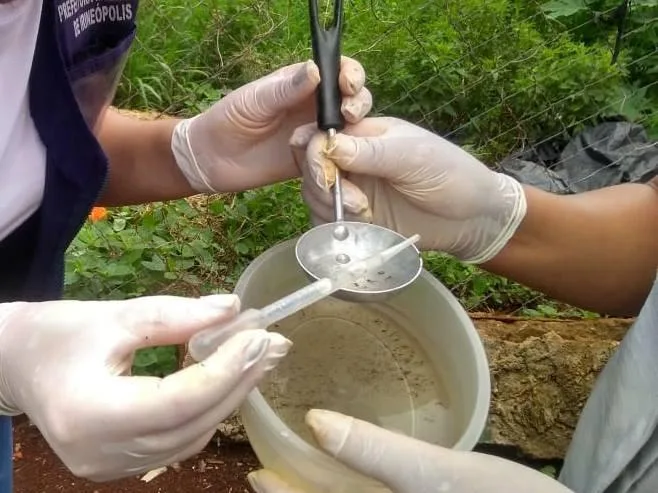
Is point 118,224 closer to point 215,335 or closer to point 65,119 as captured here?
point 65,119

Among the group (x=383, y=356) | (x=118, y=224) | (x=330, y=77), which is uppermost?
(x=330, y=77)

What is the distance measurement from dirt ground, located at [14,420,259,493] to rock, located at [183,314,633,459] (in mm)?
49

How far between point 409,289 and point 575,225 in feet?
0.88

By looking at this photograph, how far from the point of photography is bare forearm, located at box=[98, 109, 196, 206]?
1.13 metres

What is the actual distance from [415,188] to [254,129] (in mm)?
227

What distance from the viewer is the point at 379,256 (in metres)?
0.92

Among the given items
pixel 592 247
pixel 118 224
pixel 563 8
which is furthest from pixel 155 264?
pixel 563 8

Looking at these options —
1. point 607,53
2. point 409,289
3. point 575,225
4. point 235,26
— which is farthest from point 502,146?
point 409,289

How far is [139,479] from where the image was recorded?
150 centimetres

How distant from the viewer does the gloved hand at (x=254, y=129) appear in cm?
101

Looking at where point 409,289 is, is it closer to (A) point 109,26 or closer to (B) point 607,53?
(A) point 109,26

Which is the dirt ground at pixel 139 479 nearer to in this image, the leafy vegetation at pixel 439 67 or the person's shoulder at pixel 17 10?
the leafy vegetation at pixel 439 67

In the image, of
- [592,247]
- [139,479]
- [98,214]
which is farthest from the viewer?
[98,214]

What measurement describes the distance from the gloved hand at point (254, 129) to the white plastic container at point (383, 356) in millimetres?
196
